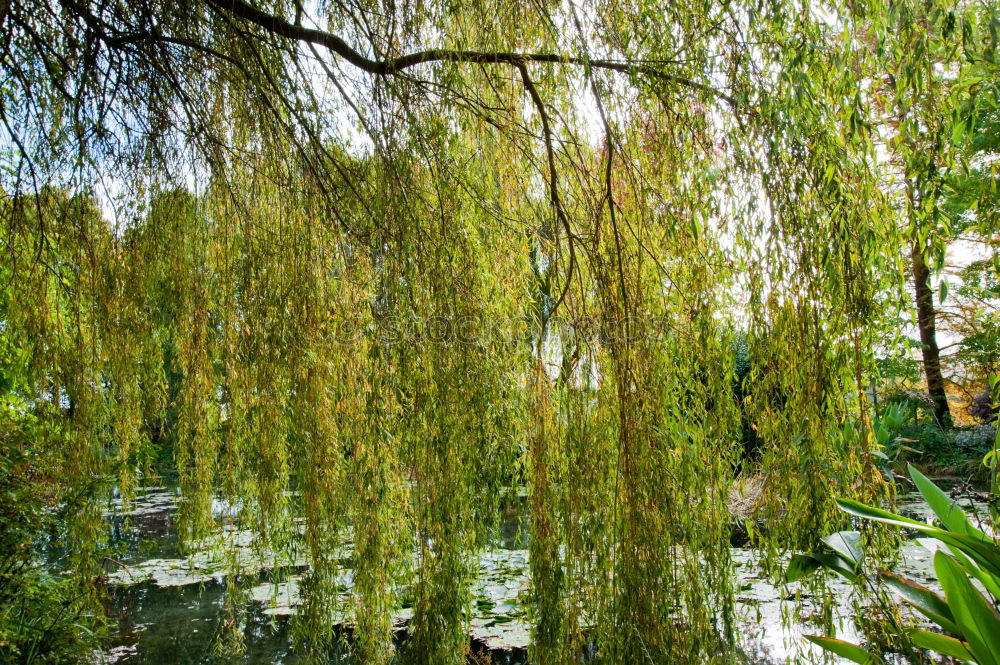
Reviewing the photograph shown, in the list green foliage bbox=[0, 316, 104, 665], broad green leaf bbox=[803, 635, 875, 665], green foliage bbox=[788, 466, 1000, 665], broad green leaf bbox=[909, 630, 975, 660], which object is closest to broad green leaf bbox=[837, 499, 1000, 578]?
green foliage bbox=[788, 466, 1000, 665]

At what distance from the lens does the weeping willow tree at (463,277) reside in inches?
69.4

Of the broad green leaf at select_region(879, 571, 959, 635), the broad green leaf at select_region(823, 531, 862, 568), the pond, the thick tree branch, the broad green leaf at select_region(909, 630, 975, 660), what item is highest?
the thick tree branch

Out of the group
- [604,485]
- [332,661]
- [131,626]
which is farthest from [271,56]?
[131,626]

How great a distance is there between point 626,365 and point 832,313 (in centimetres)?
51

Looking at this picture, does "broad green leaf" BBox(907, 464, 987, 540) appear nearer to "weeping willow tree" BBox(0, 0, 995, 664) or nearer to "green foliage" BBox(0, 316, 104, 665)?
"weeping willow tree" BBox(0, 0, 995, 664)

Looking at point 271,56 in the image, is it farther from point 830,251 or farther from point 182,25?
point 830,251

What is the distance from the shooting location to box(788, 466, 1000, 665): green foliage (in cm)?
172

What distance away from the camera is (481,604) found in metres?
3.99

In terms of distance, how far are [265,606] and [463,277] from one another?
3.26m

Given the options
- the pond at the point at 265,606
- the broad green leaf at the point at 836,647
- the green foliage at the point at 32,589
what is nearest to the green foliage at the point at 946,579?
the broad green leaf at the point at 836,647

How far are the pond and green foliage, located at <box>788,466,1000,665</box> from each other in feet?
2.72

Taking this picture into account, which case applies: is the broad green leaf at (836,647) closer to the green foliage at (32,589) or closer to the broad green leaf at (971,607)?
the broad green leaf at (971,607)

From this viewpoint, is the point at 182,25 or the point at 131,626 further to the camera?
the point at 131,626

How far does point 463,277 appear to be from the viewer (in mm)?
2166
